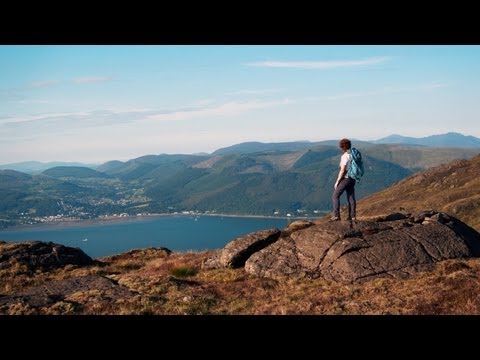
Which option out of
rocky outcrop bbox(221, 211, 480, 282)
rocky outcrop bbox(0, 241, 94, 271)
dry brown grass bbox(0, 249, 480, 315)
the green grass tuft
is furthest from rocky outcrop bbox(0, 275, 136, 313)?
rocky outcrop bbox(221, 211, 480, 282)

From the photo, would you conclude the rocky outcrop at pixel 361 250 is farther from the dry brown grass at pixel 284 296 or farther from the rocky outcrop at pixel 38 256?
the rocky outcrop at pixel 38 256

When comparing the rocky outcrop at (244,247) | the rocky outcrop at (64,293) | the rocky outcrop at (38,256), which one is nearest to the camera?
the rocky outcrop at (64,293)

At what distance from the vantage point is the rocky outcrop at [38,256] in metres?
24.8

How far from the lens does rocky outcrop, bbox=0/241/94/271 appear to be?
24797 millimetres

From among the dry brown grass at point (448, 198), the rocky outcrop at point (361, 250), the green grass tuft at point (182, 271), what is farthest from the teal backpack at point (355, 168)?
the dry brown grass at point (448, 198)

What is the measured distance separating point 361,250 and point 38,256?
17701 millimetres

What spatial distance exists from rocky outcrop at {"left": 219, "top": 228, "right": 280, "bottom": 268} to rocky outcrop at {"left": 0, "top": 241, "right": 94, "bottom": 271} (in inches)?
370

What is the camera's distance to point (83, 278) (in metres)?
20.8

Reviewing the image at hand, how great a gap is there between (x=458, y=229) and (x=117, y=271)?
1807 centimetres

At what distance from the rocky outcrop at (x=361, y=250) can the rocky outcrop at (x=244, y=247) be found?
5 centimetres

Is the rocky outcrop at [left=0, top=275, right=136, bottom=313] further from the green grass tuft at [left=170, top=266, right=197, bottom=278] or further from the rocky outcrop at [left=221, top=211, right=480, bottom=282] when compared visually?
the rocky outcrop at [left=221, top=211, right=480, bottom=282]
